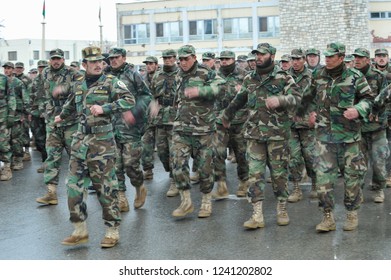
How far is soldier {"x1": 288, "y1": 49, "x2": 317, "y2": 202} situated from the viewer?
884 cm

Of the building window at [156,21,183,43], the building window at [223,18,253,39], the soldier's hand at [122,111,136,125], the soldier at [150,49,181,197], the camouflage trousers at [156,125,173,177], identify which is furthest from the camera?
the building window at [156,21,183,43]

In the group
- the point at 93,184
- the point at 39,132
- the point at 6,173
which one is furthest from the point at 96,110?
the point at 39,132

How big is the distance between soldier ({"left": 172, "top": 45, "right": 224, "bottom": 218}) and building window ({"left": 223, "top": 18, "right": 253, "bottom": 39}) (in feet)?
116

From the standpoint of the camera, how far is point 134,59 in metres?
45.3

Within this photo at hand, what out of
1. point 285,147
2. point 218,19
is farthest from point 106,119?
point 218,19

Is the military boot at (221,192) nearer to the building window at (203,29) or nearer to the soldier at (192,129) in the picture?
the soldier at (192,129)

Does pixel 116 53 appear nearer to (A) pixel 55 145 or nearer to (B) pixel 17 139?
(A) pixel 55 145

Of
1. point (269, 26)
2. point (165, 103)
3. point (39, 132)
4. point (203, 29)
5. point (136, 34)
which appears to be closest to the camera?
point (165, 103)

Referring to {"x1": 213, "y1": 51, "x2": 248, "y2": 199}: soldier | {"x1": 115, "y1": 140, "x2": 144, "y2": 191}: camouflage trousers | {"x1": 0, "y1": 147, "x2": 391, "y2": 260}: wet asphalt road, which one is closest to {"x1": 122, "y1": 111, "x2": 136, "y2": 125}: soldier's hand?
{"x1": 115, "y1": 140, "x2": 144, "y2": 191}: camouflage trousers

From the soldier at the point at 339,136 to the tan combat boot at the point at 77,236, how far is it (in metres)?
2.78

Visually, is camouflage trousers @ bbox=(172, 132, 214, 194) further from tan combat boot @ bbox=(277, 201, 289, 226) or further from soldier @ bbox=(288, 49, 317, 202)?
soldier @ bbox=(288, 49, 317, 202)

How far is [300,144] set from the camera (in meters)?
9.05

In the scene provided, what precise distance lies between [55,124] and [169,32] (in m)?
36.2
